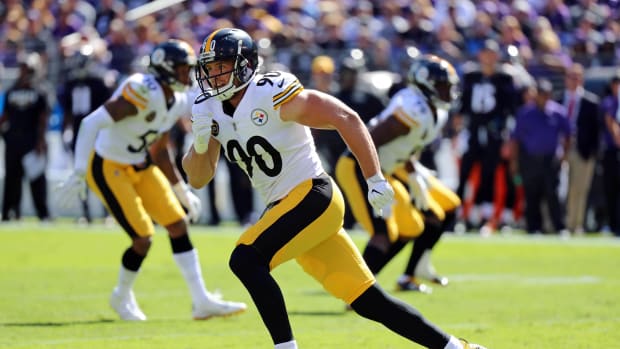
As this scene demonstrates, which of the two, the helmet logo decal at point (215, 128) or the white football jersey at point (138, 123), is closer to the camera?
the helmet logo decal at point (215, 128)

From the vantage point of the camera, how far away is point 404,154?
8961 mm

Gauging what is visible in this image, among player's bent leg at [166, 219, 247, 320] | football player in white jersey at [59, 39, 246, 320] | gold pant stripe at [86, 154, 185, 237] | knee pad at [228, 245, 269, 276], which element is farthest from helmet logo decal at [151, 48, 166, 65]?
knee pad at [228, 245, 269, 276]

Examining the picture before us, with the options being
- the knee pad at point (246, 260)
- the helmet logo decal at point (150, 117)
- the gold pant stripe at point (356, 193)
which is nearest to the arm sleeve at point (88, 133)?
the helmet logo decal at point (150, 117)

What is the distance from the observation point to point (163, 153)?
8.38 meters

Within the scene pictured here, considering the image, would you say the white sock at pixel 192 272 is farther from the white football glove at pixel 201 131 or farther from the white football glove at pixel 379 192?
the white football glove at pixel 379 192

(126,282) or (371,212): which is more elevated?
(126,282)

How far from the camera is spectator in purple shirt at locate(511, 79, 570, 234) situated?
14.2 m

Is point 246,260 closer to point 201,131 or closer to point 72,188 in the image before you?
point 201,131

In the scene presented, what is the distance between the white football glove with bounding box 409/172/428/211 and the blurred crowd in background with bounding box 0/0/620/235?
11.4ft

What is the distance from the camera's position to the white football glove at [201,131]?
5625 mm

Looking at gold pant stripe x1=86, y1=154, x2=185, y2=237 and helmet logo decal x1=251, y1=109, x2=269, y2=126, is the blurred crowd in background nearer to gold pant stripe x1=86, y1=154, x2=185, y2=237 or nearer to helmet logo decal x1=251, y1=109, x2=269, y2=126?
gold pant stripe x1=86, y1=154, x2=185, y2=237

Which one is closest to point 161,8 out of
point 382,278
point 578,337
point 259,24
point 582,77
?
point 259,24

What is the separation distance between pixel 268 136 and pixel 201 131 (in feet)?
1.10

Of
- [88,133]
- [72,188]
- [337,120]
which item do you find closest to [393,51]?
[88,133]
